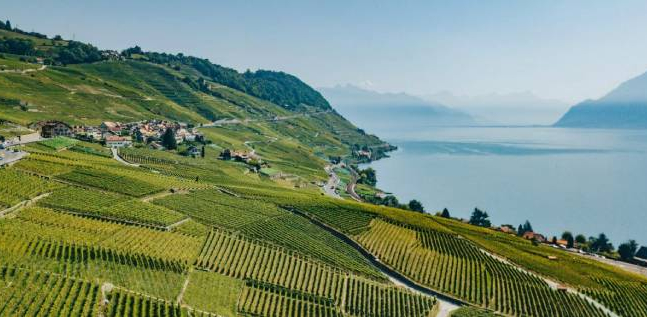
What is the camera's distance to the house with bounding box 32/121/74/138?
406ft

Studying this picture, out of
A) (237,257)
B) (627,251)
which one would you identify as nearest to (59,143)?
(237,257)

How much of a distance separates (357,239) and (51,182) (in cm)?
5271

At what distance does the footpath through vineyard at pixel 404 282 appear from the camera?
2532 inches

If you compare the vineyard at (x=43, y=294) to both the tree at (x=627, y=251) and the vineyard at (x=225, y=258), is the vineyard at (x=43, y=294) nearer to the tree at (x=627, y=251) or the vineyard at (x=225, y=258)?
the vineyard at (x=225, y=258)

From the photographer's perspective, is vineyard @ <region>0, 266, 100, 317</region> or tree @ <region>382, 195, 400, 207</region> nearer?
vineyard @ <region>0, 266, 100, 317</region>

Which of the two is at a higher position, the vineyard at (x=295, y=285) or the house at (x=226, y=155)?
the house at (x=226, y=155)

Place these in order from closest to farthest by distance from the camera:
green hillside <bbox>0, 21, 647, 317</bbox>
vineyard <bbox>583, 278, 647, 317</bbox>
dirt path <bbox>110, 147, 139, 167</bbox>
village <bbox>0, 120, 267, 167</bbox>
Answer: green hillside <bbox>0, 21, 647, 317</bbox>, vineyard <bbox>583, 278, 647, 317</bbox>, dirt path <bbox>110, 147, 139, 167</bbox>, village <bbox>0, 120, 267, 167</bbox>

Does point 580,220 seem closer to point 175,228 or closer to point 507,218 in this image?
point 507,218

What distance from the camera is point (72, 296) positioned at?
141 ft

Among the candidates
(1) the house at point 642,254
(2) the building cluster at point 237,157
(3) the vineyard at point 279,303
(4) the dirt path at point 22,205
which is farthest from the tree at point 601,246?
(4) the dirt path at point 22,205

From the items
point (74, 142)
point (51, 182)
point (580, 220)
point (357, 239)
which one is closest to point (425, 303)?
point (357, 239)

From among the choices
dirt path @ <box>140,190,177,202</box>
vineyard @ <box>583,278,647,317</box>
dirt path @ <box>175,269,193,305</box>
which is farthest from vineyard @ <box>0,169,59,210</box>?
vineyard @ <box>583,278,647,317</box>

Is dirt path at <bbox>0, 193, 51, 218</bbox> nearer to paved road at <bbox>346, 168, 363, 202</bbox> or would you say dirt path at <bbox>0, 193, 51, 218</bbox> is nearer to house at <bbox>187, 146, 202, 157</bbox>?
house at <bbox>187, 146, 202, 157</bbox>

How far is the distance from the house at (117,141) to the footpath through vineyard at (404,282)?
78.1 m
